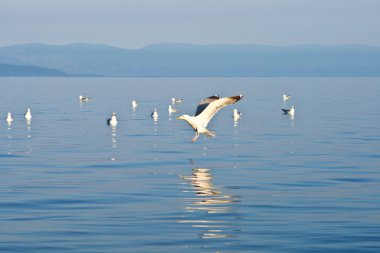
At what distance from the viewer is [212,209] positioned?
21.8m

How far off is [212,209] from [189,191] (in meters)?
3.17

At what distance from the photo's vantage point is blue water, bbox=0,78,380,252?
1808 centimetres

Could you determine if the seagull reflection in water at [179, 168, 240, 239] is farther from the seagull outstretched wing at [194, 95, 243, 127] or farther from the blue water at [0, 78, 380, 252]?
the seagull outstretched wing at [194, 95, 243, 127]

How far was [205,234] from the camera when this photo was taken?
18.7m

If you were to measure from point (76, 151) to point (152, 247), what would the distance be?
64.7ft

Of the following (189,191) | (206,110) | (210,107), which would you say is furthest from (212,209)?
(206,110)

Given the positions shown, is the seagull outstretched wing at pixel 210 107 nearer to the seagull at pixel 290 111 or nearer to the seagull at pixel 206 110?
the seagull at pixel 206 110

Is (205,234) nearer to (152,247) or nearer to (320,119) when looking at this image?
(152,247)

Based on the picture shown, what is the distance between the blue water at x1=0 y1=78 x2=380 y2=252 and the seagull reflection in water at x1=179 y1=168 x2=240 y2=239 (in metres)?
0.03

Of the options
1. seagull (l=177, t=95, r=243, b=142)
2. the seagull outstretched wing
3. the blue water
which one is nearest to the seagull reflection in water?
the blue water

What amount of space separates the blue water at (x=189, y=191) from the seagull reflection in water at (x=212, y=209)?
26 mm

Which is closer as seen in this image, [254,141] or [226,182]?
[226,182]

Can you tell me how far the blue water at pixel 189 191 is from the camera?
1808 centimetres

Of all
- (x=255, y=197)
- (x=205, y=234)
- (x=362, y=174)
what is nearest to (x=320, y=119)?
(x=362, y=174)
